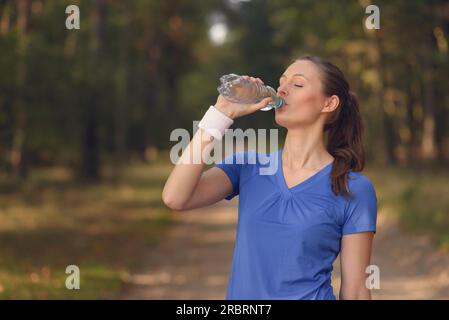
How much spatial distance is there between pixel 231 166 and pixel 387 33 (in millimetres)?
23223

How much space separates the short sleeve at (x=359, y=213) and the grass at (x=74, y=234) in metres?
6.36

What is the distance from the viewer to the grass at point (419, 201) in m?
16.1

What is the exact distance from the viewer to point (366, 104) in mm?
34719

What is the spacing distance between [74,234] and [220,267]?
4.33 m

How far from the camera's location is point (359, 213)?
3.29 meters

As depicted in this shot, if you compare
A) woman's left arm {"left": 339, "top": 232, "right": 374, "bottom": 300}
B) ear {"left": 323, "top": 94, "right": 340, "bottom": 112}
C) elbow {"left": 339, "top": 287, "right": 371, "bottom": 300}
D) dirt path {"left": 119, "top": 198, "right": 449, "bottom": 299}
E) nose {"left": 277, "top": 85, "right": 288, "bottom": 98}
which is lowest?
dirt path {"left": 119, "top": 198, "right": 449, "bottom": 299}

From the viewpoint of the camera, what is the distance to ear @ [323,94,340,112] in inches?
140

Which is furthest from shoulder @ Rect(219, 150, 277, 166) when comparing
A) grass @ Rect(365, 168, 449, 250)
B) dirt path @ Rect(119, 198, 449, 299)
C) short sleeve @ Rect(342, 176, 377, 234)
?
grass @ Rect(365, 168, 449, 250)

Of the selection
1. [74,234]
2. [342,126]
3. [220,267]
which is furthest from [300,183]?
[74,234]

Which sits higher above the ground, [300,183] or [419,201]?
[300,183]

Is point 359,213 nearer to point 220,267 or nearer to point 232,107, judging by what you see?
point 232,107

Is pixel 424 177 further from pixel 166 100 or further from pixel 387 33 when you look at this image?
pixel 166 100

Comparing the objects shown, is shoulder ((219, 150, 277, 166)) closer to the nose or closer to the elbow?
the nose

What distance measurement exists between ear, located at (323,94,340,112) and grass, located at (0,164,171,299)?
6.20m
